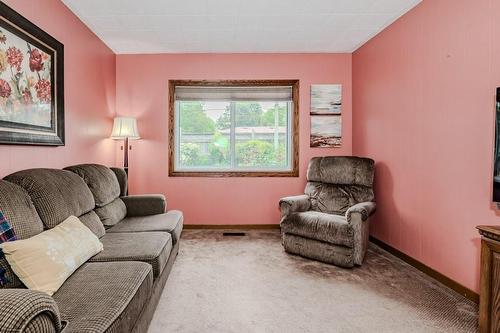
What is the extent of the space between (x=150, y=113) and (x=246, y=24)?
74.7 inches

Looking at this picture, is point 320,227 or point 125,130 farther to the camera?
point 125,130

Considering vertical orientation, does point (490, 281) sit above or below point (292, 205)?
below

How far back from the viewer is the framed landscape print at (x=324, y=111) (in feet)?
14.6

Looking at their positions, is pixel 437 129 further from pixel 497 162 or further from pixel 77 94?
pixel 77 94

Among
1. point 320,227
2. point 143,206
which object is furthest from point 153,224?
point 320,227

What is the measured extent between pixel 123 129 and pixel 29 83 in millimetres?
1609

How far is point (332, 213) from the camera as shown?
3.63 meters

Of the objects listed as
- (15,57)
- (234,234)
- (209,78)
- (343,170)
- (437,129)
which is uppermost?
(209,78)

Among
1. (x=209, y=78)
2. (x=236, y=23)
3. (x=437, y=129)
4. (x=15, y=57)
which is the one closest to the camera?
(x=15, y=57)

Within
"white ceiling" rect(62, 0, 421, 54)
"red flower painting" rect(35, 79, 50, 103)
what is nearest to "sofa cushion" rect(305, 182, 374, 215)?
"white ceiling" rect(62, 0, 421, 54)

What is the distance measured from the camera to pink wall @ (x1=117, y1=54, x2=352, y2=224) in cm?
443

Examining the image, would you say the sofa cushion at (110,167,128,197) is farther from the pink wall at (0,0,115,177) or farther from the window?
the window

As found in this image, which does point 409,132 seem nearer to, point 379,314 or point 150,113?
point 379,314

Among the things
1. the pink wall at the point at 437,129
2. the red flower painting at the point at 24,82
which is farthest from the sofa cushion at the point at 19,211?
the pink wall at the point at 437,129
